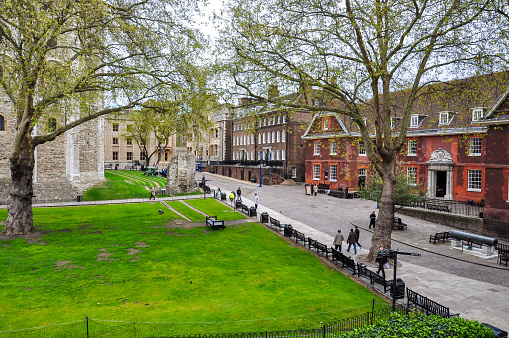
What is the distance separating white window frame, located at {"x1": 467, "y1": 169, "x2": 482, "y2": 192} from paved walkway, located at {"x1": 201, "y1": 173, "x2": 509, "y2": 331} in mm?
9002

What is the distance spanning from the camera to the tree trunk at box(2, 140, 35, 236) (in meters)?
16.5

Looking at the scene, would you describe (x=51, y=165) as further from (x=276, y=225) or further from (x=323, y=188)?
(x=323, y=188)

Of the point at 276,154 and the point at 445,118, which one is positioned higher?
the point at 445,118

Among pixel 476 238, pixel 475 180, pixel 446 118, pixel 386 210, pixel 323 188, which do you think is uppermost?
pixel 446 118

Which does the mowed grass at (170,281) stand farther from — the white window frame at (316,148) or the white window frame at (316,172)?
the white window frame at (316,148)

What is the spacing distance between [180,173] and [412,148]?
82.9ft

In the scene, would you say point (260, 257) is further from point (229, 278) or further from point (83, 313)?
point (83, 313)

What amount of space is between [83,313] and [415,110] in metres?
36.9

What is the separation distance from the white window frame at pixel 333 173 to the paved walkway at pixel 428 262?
9508 millimetres

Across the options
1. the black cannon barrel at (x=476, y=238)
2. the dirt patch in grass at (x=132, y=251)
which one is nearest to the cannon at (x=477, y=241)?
the black cannon barrel at (x=476, y=238)

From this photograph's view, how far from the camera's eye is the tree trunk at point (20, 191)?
1650 centimetres

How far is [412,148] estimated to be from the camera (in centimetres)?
3738

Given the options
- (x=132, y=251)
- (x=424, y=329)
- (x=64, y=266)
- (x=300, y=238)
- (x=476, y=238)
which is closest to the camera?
(x=424, y=329)

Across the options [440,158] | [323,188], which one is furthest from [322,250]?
[323,188]
